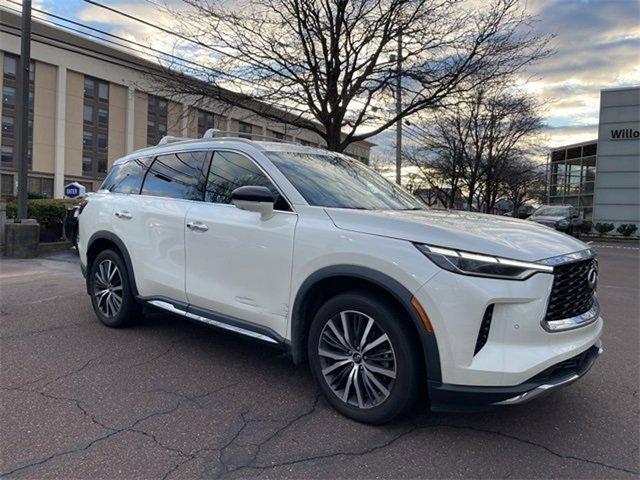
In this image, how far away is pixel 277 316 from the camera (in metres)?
3.61

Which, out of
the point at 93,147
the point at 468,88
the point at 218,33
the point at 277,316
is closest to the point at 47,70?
the point at 93,147

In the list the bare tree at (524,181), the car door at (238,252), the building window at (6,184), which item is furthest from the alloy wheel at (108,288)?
the building window at (6,184)

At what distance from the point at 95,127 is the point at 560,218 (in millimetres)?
54731

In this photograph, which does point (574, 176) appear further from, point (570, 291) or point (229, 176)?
point (570, 291)

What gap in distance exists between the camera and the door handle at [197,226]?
163 inches

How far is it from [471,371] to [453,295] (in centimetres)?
43

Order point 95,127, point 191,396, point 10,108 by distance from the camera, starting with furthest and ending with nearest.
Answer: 1. point 95,127
2. point 10,108
3. point 191,396

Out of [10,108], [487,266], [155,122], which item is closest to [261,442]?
[487,266]

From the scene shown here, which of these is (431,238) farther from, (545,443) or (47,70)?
(47,70)

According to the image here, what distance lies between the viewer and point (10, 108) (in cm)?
5588

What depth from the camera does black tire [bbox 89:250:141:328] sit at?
5043mm

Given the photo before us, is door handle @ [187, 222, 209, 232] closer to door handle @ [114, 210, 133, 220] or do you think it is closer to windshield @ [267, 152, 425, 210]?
windshield @ [267, 152, 425, 210]

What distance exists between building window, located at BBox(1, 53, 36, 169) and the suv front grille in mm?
59674

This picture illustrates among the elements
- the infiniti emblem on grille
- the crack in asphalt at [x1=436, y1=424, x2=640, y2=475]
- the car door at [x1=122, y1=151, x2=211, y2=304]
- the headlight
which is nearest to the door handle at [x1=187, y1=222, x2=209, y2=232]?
the car door at [x1=122, y1=151, x2=211, y2=304]
